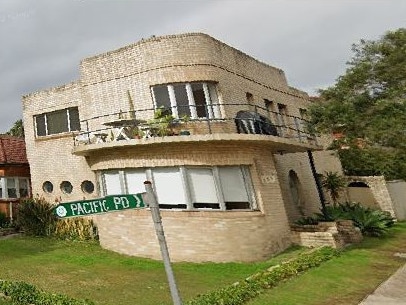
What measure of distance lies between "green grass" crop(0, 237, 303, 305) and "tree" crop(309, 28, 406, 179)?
26.0 ft

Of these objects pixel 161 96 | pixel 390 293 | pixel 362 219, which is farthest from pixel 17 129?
pixel 390 293

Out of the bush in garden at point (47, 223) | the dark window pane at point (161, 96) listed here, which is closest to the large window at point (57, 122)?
the bush in garden at point (47, 223)

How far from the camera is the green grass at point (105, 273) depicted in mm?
9945

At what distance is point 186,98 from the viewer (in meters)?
16.7

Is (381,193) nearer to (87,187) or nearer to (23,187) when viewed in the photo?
(87,187)

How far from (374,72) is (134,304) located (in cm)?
1787

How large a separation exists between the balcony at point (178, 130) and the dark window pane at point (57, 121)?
5.33ft

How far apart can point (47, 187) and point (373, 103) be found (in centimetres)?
1748

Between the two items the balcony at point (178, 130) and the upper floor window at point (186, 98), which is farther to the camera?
the upper floor window at point (186, 98)

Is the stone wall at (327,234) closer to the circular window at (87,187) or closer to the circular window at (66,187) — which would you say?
the circular window at (87,187)

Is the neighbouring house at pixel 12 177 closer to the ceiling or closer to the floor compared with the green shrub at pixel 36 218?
closer to the ceiling

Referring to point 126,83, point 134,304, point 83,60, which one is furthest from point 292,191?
point 134,304

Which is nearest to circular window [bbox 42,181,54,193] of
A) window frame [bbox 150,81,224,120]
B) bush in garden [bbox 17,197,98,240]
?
bush in garden [bbox 17,197,98,240]

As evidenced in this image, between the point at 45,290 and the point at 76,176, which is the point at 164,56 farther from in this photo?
the point at 45,290
